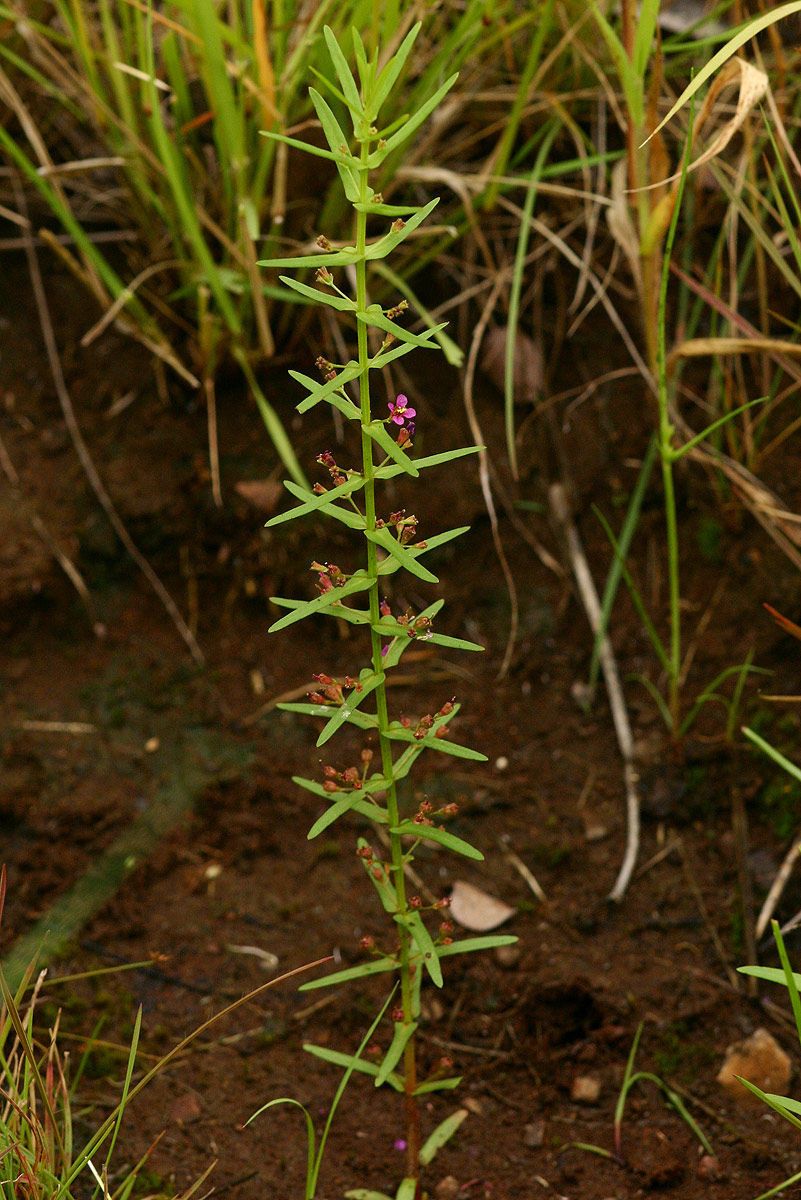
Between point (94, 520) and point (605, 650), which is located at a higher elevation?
point (94, 520)

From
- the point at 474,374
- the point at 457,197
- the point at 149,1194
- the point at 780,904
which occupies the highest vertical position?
the point at 457,197

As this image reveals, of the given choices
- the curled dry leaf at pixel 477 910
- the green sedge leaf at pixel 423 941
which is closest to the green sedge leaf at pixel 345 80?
the green sedge leaf at pixel 423 941

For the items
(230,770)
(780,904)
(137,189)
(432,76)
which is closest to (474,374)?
(432,76)

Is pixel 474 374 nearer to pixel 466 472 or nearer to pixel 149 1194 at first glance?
pixel 466 472

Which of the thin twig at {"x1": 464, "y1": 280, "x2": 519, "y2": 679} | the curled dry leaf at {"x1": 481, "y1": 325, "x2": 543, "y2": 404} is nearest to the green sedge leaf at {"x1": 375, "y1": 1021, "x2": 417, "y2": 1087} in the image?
the thin twig at {"x1": 464, "y1": 280, "x2": 519, "y2": 679}

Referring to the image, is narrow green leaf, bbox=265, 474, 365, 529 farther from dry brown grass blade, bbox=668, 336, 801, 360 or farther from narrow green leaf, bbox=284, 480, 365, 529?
dry brown grass blade, bbox=668, 336, 801, 360

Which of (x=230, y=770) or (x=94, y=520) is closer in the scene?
(x=230, y=770)

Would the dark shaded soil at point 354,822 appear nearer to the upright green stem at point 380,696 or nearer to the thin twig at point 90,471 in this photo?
the thin twig at point 90,471
